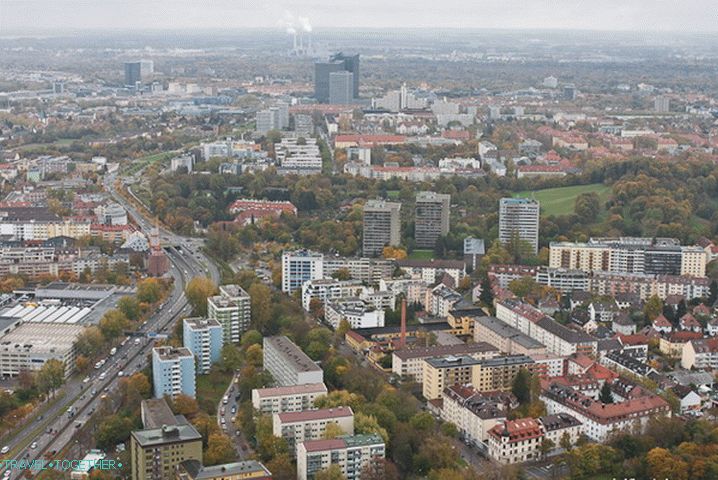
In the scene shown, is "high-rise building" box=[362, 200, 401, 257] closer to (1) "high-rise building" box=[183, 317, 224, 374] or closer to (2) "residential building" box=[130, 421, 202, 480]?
(1) "high-rise building" box=[183, 317, 224, 374]

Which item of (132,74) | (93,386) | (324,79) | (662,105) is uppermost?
(324,79)

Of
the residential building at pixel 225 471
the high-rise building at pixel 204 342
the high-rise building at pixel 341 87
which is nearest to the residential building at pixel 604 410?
the residential building at pixel 225 471

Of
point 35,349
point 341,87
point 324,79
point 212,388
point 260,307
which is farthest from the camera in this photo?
point 324,79

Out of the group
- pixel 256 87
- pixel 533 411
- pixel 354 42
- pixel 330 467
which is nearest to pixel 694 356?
pixel 533 411

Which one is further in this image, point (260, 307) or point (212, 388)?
point (260, 307)

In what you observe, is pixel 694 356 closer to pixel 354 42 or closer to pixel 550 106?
pixel 550 106

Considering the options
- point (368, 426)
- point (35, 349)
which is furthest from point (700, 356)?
point (35, 349)

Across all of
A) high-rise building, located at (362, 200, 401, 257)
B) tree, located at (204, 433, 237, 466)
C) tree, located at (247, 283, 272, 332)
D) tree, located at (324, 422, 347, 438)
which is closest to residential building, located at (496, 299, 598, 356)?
tree, located at (247, 283, 272, 332)

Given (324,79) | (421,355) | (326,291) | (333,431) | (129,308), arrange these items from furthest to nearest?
1. (324,79)
2. (326,291)
3. (129,308)
4. (421,355)
5. (333,431)

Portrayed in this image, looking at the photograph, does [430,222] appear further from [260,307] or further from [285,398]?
Answer: [285,398]
